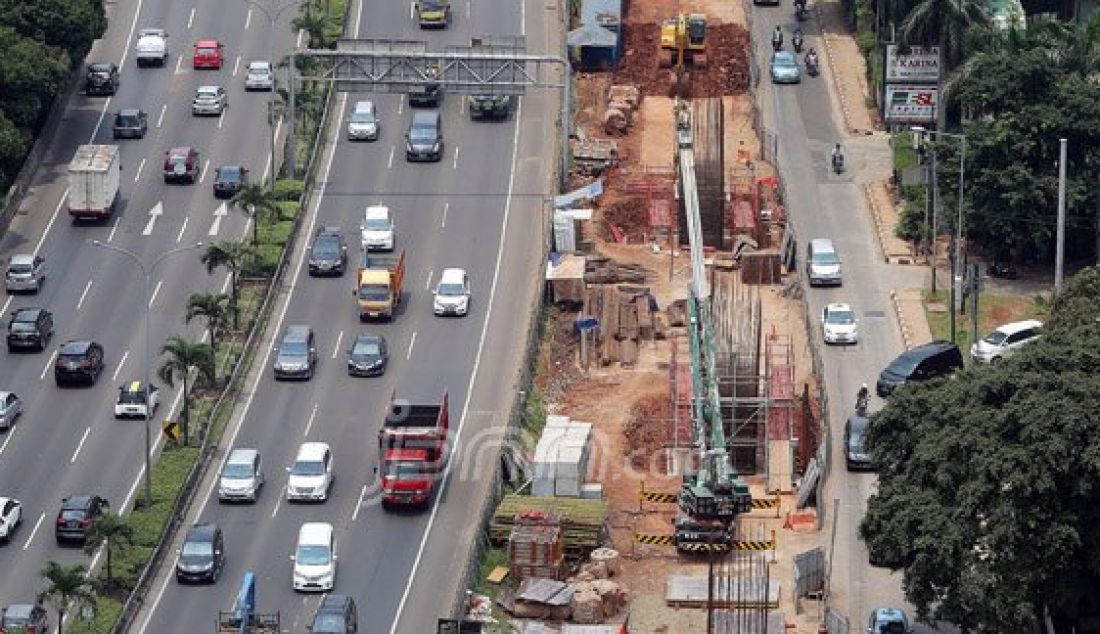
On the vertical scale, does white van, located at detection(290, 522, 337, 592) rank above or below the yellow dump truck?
above

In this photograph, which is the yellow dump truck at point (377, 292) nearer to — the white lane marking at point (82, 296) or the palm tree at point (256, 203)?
the palm tree at point (256, 203)

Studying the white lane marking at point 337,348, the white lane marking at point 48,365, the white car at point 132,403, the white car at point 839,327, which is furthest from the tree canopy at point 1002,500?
the white lane marking at point 48,365

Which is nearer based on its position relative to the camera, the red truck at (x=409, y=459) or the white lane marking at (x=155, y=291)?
the red truck at (x=409, y=459)

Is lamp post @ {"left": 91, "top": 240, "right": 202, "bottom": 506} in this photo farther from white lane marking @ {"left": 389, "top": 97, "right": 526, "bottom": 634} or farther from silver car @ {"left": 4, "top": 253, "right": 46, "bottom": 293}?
white lane marking @ {"left": 389, "top": 97, "right": 526, "bottom": 634}

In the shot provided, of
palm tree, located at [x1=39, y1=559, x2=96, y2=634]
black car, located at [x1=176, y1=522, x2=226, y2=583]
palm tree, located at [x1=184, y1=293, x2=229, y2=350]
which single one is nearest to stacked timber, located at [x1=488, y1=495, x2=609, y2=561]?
black car, located at [x1=176, y1=522, x2=226, y2=583]

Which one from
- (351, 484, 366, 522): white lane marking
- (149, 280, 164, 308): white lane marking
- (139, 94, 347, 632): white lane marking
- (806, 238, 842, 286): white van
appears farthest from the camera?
(806, 238, 842, 286): white van
